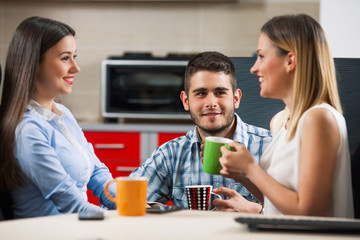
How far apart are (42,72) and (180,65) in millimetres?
1954

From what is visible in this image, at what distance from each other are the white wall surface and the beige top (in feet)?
3.03

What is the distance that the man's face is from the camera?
5.91ft

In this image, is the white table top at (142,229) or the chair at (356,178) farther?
the chair at (356,178)

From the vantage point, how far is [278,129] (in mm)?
1403

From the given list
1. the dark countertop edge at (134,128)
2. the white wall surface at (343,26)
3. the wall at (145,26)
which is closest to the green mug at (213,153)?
the white wall surface at (343,26)

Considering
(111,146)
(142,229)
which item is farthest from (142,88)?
(142,229)

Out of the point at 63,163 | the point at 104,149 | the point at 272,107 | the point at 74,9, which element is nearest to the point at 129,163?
the point at 104,149

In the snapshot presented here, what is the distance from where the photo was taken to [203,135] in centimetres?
185

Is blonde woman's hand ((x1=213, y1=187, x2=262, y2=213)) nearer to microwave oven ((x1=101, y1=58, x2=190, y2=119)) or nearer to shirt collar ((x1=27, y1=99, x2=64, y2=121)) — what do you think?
shirt collar ((x1=27, y1=99, x2=64, y2=121))

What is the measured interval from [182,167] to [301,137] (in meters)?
0.71

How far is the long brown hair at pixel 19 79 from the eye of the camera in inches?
51.2

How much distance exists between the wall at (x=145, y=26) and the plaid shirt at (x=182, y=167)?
2.01 m

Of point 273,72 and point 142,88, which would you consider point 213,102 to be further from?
point 142,88

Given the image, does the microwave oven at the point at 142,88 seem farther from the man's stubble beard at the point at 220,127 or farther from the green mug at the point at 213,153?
the green mug at the point at 213,153
